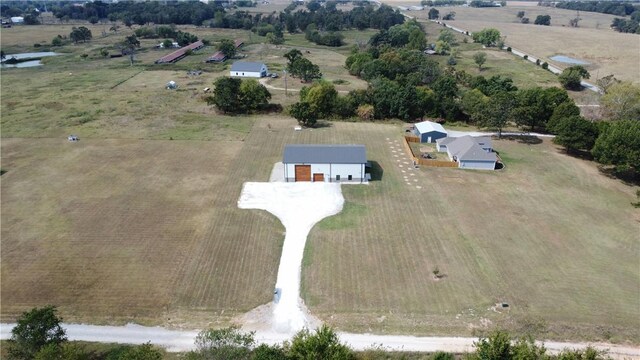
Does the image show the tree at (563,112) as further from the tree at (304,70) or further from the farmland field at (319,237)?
the tree at (304,70)

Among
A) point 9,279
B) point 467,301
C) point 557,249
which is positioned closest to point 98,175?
point 9,279

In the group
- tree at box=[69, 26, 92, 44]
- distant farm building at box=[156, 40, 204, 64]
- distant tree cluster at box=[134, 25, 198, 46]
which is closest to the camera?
distant farm building at box=[156, 40, 204, 64]

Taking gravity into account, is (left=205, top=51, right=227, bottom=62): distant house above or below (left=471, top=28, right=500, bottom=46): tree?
below

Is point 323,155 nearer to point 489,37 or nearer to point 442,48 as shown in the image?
point 442,48

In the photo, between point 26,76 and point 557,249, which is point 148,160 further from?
point 26,76

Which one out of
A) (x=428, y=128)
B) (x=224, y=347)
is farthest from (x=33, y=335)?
(x=428, y=128)

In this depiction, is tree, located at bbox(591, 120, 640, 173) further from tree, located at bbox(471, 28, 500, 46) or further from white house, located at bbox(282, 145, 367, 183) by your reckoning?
tree, located at bbox(471, 28, 500, 46)

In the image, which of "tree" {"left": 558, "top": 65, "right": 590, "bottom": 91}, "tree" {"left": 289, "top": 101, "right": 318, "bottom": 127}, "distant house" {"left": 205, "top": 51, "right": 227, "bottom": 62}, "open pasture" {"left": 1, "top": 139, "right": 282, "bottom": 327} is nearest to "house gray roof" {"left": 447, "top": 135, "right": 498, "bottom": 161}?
"tree" {"left": 289, "top": 101, "right": 318, "bottom": 127}

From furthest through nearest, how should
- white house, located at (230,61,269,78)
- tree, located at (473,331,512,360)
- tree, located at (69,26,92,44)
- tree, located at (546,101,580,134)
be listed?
1. tree, located at (69,26,92,44)
2. white house, located at (230,61,269,78)
3. tree, located at (546,101,580,134)
4. tree, located at (473,331,512,360)
